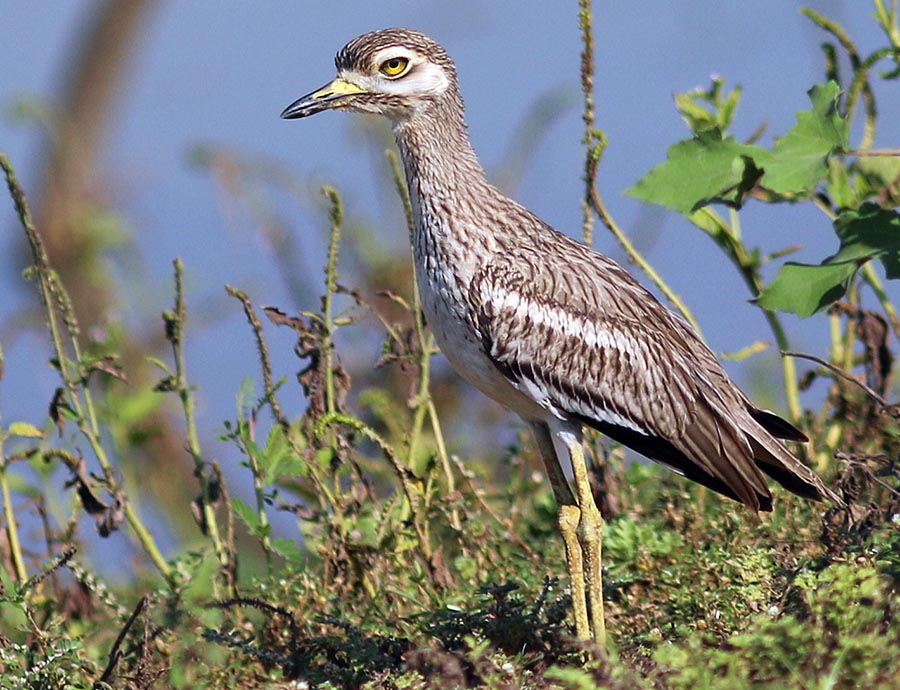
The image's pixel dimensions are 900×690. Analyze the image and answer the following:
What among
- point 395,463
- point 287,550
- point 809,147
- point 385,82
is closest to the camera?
point 809,147

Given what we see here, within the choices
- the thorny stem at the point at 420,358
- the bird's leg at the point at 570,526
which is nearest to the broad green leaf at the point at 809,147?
the bird's leg at the point at 570,526

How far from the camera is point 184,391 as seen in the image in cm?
549

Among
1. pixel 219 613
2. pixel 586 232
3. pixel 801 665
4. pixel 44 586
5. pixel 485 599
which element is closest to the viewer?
pixel 801 665

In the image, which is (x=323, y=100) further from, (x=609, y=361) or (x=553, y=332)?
(x=609, y=361)

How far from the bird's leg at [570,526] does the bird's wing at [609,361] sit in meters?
0.25

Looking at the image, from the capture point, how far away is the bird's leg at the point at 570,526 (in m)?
4.86

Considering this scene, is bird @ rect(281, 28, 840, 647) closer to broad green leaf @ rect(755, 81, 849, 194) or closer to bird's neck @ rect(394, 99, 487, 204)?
bird's neck @ rect(394, 99, 487, 204)

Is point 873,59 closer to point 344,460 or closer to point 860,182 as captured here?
point 860,182

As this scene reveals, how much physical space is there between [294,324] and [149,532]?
1.14 metres

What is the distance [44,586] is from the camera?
20.4 feet

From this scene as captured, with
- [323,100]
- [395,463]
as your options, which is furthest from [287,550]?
[323,100]

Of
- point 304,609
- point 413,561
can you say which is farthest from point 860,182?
point 304,609

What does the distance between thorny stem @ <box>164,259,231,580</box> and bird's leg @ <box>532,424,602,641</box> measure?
1.37 meters

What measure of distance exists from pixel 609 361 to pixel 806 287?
2.50 ft
